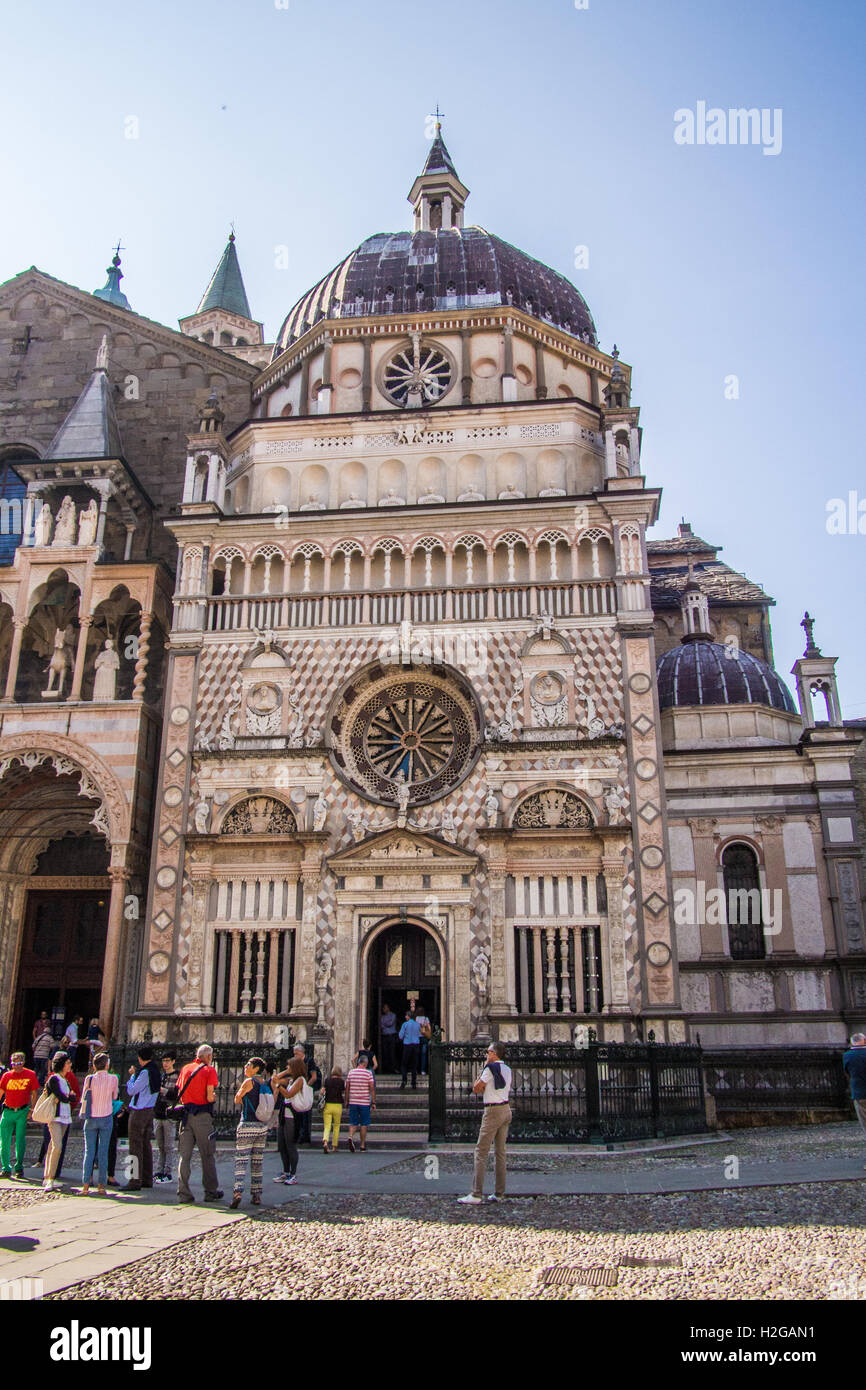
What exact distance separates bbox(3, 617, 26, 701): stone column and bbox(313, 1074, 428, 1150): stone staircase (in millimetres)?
12765

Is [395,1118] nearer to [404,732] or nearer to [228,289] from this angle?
[404,732]

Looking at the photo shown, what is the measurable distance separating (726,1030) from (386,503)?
1534cm

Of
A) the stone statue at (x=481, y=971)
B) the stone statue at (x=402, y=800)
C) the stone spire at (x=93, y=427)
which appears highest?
the stone spire at (x=93, y=427)

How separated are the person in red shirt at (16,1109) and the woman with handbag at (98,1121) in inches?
75.5

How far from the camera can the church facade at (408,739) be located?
2459cm

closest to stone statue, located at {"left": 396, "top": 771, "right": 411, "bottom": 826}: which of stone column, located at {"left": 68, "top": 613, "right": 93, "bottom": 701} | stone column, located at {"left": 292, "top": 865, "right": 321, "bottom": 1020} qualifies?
stone column, located at {"left": 292, "top": 865, "right": 321, "bottom": 1020}

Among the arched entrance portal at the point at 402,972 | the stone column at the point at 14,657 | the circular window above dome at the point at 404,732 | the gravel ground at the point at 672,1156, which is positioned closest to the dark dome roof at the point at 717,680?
the circular window above dome at the point at 404,732

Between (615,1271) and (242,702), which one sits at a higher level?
(242,702)

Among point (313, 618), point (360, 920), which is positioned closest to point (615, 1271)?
point (360, 920)

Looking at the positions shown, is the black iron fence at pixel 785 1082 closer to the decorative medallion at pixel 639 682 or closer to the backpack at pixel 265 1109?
the decorative medallion at pixel 639 682

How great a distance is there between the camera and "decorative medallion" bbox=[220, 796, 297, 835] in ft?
84.8

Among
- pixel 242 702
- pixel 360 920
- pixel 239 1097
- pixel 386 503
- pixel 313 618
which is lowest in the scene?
pixel 239 1097

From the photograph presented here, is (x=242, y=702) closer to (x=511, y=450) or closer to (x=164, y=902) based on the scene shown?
(x=164, y=902)

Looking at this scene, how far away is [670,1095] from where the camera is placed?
1952 centimetres
